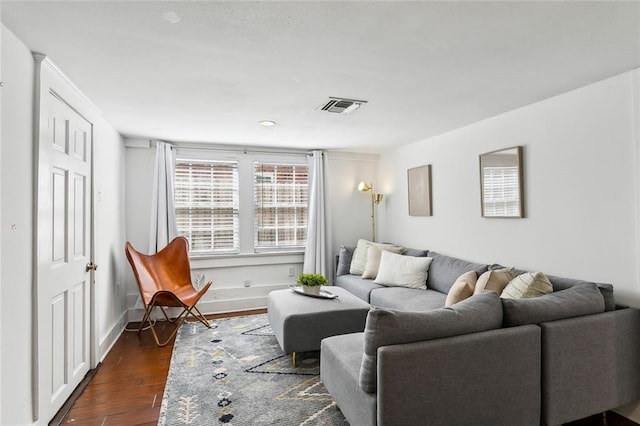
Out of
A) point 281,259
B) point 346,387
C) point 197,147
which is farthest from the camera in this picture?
point 281,259

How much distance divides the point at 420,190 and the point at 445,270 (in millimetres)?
1196

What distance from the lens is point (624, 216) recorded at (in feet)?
7.46

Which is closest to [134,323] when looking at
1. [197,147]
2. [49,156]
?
[197,147]

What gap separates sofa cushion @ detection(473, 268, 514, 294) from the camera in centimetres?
265

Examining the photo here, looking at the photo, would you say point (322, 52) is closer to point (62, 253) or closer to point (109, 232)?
point (62, 253)

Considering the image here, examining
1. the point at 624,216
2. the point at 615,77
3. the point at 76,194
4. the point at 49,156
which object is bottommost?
the point at 624,216

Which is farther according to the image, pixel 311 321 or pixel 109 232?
pixel 109 232

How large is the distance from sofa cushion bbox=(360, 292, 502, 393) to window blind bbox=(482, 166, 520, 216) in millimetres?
1564

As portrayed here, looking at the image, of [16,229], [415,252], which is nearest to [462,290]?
[415,252]

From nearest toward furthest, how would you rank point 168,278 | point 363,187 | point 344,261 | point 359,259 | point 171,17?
point 171,17
point 168,278
point 359,259
point 344,261
point 363,187

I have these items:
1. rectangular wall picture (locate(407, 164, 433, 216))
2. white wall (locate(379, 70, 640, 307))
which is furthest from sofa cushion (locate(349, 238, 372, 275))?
white wall (locate(379, 70, 640, 307))

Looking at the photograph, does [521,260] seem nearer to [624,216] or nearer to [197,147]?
[624,216]

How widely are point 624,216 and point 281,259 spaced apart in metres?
3.81

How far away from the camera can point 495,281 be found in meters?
2.67
